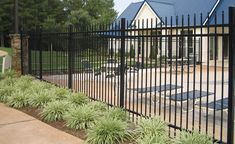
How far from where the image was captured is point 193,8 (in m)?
30.6

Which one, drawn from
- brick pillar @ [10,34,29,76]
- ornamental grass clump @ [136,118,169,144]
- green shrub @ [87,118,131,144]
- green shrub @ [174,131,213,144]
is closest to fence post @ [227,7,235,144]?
green shrub @ [174,131,213,144]

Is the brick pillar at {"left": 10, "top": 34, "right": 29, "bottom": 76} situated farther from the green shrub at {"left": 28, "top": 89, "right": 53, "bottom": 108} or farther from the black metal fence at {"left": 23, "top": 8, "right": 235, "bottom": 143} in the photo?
the green shrub at {"left": 28, "top": 89, "right": 53, "bottom": 108}

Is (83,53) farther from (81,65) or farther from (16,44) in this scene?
(16,44)

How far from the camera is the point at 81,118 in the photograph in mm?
7582

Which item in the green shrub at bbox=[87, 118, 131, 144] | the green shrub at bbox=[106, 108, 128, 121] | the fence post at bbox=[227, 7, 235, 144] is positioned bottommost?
the green shrub at bbox=[87, 118, 131, 144]

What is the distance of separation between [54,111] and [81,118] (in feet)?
3.59

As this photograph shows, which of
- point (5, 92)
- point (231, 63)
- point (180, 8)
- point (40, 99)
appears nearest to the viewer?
point (231, 63)

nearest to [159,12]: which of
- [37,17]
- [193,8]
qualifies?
[193,8]

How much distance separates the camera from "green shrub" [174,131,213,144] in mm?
5657

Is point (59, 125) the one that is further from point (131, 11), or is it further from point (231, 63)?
point (131, 11)

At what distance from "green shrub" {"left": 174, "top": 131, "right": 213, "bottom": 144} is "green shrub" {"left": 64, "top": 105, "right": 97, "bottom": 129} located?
215cm

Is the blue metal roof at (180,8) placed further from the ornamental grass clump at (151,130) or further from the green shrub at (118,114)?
the ornamental grass clump at (151,130)

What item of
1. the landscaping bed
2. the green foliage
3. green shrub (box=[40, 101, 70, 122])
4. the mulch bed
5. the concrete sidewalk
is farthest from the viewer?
the green foliage

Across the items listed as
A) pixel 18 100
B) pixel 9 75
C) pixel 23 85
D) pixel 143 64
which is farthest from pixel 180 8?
pixel 143 64
